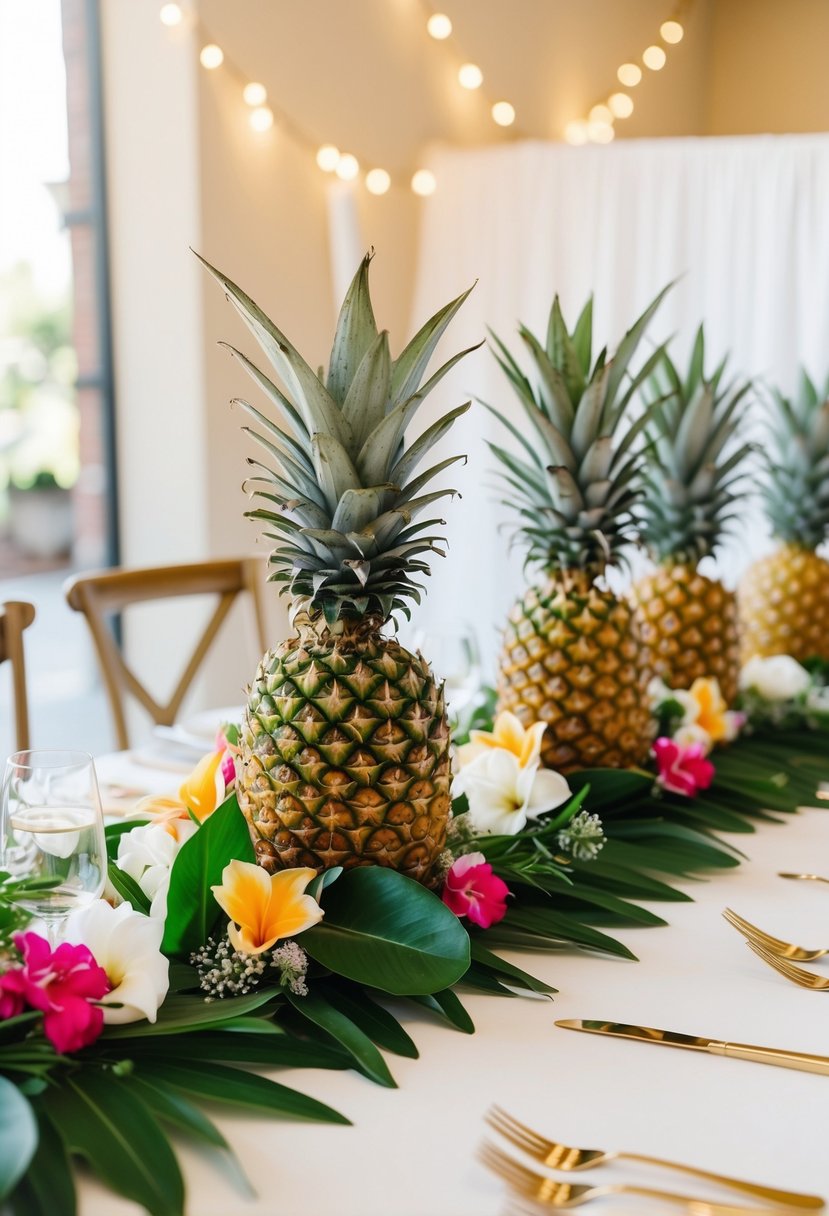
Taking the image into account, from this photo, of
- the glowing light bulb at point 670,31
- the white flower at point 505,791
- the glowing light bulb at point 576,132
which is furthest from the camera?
the glowing light bulb at point 670,31

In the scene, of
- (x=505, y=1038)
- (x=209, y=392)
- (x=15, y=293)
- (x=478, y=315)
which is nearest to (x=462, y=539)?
(x=478, y=315)

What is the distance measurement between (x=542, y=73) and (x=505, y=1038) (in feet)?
14.3

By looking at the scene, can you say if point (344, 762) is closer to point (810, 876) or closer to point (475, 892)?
point (475, 892)

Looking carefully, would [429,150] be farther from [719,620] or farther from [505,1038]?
[505,1038]

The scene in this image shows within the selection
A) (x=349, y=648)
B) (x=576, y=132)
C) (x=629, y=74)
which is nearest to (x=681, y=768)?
(x=349, y=648)

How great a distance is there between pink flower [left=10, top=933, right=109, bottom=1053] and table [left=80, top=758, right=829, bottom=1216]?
0.09m

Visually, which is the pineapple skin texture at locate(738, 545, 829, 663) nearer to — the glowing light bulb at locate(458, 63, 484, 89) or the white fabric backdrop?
the white fabric backdrop

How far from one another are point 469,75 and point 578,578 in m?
3.23

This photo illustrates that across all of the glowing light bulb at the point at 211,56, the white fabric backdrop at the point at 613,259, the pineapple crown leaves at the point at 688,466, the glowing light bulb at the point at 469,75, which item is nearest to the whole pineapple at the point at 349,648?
the pineapple crown leaves at the point at 688,466

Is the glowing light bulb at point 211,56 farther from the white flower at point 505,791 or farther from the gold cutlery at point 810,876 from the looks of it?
the gold cutlery at point 810,876

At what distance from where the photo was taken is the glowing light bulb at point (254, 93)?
321 cm

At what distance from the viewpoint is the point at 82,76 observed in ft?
11.0

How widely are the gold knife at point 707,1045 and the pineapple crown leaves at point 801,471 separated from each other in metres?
1.33

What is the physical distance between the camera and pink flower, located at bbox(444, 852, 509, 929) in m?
0.94
